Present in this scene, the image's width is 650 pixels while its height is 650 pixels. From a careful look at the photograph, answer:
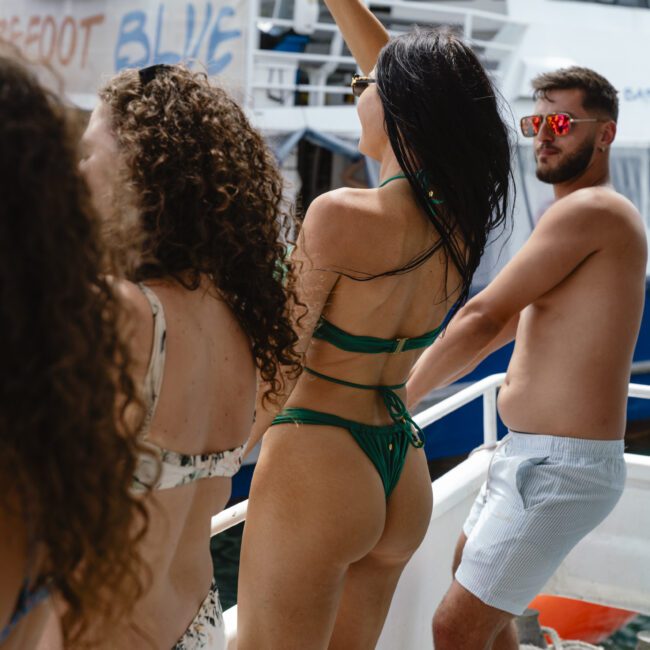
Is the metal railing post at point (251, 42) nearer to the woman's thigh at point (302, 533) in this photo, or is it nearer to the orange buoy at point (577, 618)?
the orange buoy at point (577, 618)

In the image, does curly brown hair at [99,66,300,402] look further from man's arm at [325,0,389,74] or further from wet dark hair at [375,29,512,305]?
man's arm at [325,0,389,74]

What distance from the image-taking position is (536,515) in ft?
7.72

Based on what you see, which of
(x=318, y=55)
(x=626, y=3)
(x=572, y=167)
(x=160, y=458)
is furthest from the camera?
(x=626, y=3)

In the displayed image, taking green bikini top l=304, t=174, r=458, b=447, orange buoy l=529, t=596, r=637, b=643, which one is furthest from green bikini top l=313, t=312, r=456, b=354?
orange buoy l=529, t=596, r=637, b=643

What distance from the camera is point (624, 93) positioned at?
11.4 metres

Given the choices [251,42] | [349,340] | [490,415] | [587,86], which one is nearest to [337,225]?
[349,340]

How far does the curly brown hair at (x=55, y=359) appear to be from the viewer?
0.81m

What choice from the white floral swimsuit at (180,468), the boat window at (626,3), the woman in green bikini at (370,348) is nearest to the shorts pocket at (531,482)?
the woman in green bikini at (370,348)

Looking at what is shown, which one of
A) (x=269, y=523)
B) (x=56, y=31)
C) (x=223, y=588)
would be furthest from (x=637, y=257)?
(x=56, y=31)

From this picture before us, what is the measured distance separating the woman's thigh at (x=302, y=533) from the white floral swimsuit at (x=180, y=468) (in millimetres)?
329

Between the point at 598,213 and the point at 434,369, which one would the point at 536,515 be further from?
the point at 598,213

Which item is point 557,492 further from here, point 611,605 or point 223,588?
point 223,588

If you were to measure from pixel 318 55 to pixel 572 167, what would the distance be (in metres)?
6.95

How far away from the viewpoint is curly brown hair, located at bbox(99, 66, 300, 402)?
131cm
